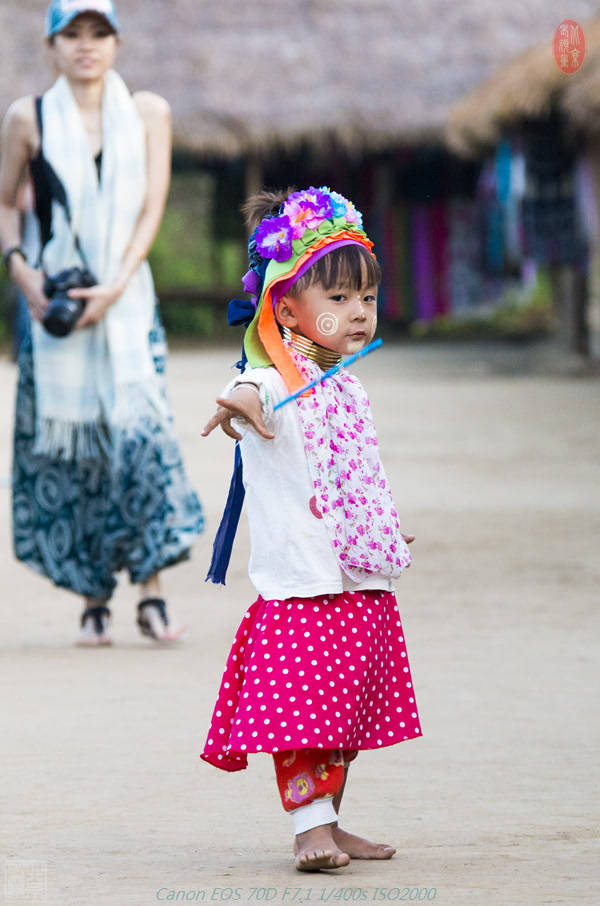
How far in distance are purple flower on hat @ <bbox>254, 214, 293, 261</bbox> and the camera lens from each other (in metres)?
1.90

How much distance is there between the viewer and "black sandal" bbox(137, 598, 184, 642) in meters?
5.09

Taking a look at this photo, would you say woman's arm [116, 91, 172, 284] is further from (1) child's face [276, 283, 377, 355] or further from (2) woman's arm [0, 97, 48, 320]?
(1) child's face [276, 283, 377, 355]

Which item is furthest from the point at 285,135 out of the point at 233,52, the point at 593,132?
the point at 593,132

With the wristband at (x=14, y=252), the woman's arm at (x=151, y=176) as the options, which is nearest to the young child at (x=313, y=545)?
the woman's arm at (x=151, y=176)

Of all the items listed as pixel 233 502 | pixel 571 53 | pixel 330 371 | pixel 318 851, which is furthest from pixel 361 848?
pixel 571 53

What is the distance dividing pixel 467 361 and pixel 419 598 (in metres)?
12.1

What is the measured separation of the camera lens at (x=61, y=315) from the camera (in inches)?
196

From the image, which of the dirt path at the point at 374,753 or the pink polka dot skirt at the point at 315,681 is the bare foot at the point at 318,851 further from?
the pink polka dot skirt at the point at 315,681

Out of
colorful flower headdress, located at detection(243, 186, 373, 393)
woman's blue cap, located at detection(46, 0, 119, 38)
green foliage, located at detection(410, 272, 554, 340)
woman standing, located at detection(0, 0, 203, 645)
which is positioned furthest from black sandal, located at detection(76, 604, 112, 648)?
green foliage, located at detection(410, 272, 554, 340)

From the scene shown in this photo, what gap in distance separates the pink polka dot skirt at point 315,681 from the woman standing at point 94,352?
197 centimetres

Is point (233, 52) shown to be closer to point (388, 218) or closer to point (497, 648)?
point (388, 218)

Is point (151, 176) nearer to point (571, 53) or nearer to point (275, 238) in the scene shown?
point (275, 238)

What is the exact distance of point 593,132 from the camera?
49.3ft

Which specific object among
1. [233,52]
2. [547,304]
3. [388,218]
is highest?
[233,52]
